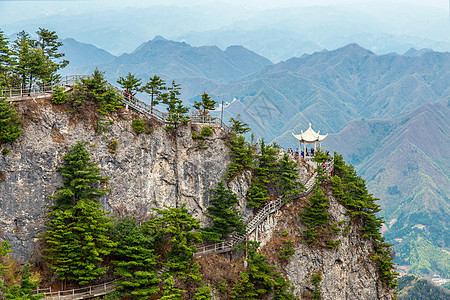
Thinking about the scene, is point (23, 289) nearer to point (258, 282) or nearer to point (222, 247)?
point (222, 247)

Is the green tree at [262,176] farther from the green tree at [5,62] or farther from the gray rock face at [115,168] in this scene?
the green tree at [5,62]

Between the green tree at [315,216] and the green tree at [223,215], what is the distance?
888cm

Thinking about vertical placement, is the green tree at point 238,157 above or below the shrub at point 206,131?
below

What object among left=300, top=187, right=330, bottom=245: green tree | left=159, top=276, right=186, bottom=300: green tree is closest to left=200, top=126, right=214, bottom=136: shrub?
left=300, top=187, right=330, bottom=245: green tree

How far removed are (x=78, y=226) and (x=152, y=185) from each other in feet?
37.5

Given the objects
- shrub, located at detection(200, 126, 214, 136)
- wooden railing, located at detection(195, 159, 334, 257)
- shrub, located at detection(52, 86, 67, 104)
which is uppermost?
shrub, located at detection(52, 86, 67, 104)

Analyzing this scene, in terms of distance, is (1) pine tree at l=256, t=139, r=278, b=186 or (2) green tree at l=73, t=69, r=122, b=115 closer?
(2) green tree at l=73, t=69, r=122, b=115

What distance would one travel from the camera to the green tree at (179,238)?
45.5m

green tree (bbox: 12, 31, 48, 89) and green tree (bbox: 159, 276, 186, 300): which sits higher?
green tree (bbox: 12, 31, 48, 89)

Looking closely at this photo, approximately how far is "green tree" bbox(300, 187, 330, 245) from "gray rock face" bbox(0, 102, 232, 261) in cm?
1127

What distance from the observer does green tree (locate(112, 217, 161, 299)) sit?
42438mm

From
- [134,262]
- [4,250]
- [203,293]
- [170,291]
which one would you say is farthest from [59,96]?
[203,293]

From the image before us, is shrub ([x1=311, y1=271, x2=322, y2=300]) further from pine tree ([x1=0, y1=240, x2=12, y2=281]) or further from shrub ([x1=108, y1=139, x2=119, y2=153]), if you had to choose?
pine tree ([x1=0, y1=240, x2=12, y2=281])

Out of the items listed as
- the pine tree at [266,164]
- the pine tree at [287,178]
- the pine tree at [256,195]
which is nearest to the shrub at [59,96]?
the pine tree at [256,195]
